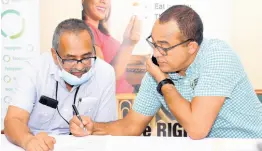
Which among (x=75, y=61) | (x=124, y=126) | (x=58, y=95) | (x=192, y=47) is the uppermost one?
(x=192, y=47)

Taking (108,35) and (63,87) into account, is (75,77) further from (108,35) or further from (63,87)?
(108,35)

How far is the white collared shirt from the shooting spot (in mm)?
2297

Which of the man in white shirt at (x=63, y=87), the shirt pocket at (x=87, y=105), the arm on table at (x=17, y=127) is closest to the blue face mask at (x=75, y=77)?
the man in white shirt at (x=63, y=87)

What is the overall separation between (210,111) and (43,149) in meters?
0.78

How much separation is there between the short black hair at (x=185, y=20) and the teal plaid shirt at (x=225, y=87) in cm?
10

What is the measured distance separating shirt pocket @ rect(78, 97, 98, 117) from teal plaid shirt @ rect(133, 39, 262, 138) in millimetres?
505

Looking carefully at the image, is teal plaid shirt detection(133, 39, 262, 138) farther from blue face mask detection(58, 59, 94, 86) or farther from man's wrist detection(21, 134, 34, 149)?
man's wrist detection(21, 134, 34, 149)

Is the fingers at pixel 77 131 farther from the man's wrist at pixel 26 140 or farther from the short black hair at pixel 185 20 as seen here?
the short black hair at pixel 185 20

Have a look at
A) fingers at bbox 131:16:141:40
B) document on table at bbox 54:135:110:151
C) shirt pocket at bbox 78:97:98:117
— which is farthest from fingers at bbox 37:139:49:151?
fingers at bbox 131:16:141:40

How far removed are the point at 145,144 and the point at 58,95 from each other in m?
0.77

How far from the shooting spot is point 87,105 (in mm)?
2408

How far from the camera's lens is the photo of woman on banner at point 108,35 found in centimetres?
369

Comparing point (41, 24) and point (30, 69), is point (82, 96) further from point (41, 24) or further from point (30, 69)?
point (41, 24)

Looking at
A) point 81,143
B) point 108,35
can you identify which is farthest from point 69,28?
point 108,35
